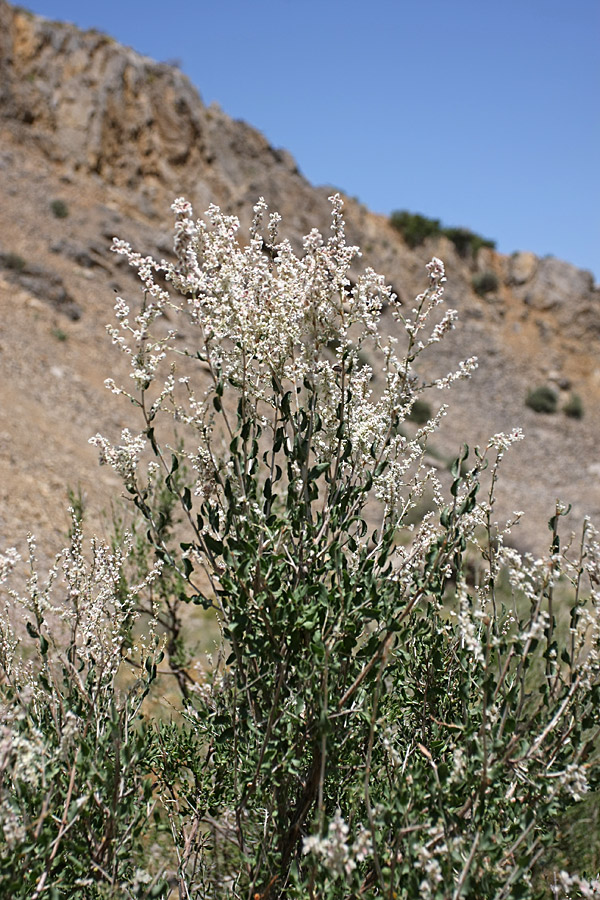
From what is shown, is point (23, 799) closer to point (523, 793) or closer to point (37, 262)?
point (523, 793)

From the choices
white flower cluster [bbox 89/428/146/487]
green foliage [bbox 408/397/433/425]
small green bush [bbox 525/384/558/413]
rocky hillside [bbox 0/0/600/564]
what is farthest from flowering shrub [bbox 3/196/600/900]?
small green bush [bbox 525/384/558/413]

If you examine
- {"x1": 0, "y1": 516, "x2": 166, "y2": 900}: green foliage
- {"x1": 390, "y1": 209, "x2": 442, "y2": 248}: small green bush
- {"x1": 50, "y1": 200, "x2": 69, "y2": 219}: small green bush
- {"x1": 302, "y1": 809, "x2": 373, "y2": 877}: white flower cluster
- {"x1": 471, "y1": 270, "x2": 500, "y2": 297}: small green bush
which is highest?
{"x1": 390, "y1": 209, "x2": 442, "y2": 248}: small green bush

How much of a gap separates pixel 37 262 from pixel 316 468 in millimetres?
18597

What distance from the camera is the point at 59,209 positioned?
2144 centimetres

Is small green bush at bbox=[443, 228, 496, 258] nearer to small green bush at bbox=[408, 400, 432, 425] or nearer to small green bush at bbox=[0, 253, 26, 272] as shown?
small green bush at bbox=[408, 400, 432, 425]

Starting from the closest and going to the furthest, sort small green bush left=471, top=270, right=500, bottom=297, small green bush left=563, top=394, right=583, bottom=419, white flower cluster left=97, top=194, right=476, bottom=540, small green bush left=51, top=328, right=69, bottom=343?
white flower cluster left=97, top=194, right=476, bottom=540 → small green bush left=51, top=328, right=69, bottom=343 → small green bush left=563, top=394, right=583, bottom=419 → small green bush left=471, top=270, right=500, bottom=297

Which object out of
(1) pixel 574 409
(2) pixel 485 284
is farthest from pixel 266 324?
(2) pixel 485 284

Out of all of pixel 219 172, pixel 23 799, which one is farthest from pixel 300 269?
pixel 219 172

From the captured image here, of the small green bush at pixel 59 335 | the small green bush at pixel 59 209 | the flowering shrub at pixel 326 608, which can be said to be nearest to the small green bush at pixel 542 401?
the small green bush at pixel 59 209

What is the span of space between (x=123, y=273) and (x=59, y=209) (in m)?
3.00

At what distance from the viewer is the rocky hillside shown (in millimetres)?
13359

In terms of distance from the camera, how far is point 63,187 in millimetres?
22766

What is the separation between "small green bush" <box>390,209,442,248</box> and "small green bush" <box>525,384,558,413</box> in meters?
10.7

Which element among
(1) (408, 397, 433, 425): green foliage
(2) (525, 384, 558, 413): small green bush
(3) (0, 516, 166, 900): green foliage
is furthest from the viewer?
(2) (525, 384, 558, 413): small green bush
